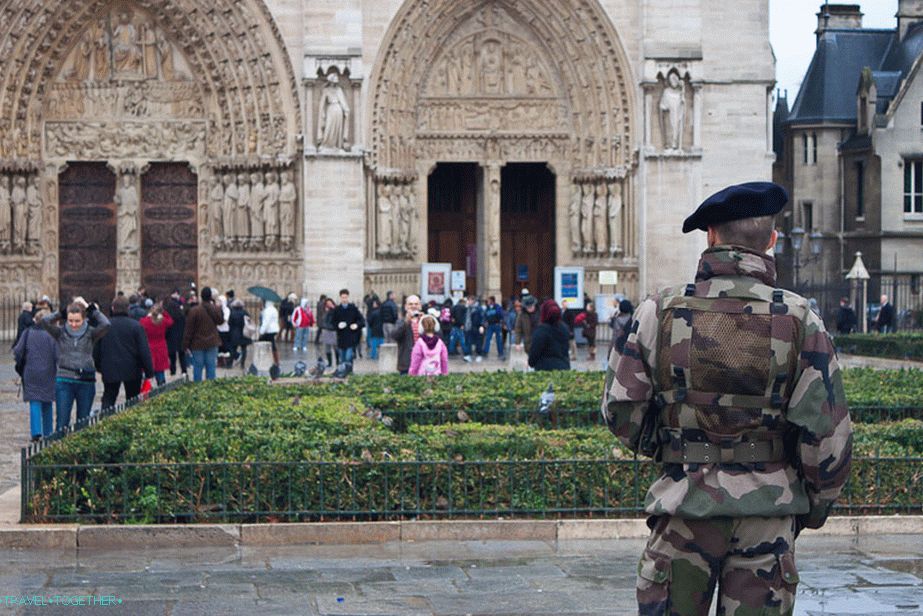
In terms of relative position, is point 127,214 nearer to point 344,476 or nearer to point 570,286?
point 570,286

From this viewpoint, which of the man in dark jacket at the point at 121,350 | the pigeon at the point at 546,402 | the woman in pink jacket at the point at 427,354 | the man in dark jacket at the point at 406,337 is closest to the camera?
the pigeon at the point at 546,402

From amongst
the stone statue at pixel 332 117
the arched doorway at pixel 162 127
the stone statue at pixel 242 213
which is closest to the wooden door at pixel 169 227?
the arched doorway at pixel 162 127

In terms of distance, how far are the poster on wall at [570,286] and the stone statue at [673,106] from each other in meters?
3.53

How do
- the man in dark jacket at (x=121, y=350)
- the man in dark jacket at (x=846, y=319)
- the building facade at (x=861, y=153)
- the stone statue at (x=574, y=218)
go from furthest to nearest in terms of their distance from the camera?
1. the building facade at (x=861, y=153)
2. the man in dark jacket at (x=846, y=319)
3. the stone statue at (x=574, y=218)
4. the man in dark jacket at (x=121, y=350)

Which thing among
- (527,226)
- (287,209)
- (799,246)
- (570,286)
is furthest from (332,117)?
(799,246)

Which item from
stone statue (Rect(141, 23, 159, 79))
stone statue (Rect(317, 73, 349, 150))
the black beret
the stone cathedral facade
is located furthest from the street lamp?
the black beret

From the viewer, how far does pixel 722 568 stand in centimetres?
549

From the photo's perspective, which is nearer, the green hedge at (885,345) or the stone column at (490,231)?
the green hedge at (885,345)

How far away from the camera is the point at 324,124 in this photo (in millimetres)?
32688

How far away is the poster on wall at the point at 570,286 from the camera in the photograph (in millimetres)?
33375

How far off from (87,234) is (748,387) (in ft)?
102

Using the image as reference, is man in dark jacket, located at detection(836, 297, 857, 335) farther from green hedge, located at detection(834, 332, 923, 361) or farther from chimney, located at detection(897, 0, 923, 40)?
chimney, located at detection(897, 0, 923, 40)

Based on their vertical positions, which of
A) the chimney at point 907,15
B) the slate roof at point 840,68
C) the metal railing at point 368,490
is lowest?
the metal railing at point 368,490

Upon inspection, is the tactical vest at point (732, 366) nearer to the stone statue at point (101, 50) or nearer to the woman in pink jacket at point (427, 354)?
the woman in pink jacket at point (427, 354)
